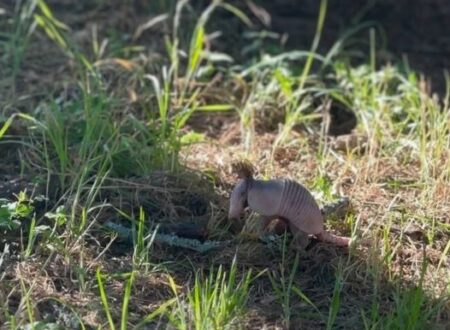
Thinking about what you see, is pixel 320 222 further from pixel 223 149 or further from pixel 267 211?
pixel 223 149

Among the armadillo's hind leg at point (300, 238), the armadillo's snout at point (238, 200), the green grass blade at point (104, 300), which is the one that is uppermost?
the armadillo's snout at point (238, 200)

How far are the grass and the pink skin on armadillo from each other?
0.30 feet

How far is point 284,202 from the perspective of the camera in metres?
3.00

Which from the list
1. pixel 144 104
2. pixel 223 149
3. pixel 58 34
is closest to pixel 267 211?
pixel 223 149

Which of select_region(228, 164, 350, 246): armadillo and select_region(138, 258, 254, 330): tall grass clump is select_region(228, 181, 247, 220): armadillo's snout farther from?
select_region(138, 258, 254, 330): tall grass clump

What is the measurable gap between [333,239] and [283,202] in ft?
0.63

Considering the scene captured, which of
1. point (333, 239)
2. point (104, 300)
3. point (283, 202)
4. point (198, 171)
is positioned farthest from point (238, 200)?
point (104, 300)

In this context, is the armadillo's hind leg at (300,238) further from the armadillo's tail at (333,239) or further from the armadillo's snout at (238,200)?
the armadillo's snout at (238,200)

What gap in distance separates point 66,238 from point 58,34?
1.46 metres

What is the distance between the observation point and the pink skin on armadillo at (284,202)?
3.00m

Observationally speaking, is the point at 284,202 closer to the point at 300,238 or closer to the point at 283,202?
the point at 283,202

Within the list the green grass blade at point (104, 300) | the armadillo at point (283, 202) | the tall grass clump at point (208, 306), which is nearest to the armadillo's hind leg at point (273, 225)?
the armadillo at point (283, 202)

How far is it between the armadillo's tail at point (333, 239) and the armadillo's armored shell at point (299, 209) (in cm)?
5

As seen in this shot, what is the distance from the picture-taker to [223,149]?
375cm
